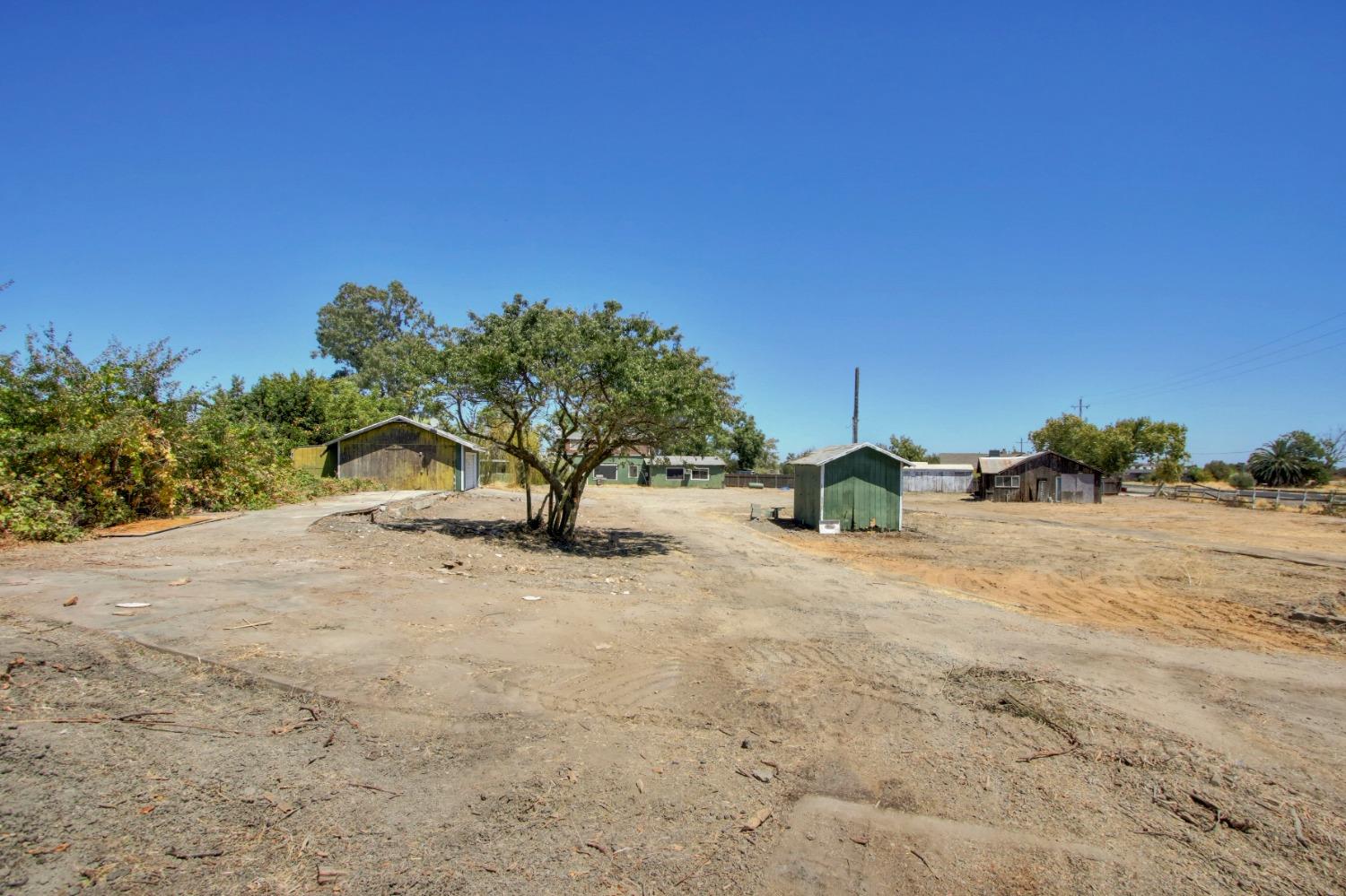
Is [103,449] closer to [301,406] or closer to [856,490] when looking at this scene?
[856,490]

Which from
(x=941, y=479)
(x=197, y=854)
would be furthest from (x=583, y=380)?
(x=941, y=479)

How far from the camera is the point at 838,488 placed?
22188 millimetres

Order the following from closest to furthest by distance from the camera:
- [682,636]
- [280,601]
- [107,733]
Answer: [107,733] < [280,601] < [682,636]

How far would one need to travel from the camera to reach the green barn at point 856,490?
869 inches

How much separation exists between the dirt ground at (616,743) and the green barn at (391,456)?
73.0 feet

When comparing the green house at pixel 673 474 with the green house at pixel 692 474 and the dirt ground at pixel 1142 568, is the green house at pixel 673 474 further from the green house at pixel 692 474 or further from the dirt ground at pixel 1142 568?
the dirt ground at pixel 1142 568

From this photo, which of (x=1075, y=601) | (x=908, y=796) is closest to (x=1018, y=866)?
(x=908, y=796)

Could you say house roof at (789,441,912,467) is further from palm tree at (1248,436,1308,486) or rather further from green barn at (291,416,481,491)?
palm tree at (1248,436,1308,486)

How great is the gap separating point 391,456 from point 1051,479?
40324mm

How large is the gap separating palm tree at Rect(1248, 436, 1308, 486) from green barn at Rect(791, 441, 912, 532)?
5040 centimetres

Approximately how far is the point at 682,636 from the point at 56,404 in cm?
1241

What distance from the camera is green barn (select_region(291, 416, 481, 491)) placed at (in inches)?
1227

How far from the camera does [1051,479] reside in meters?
42.0

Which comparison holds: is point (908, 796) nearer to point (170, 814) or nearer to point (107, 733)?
point (170, 814)
